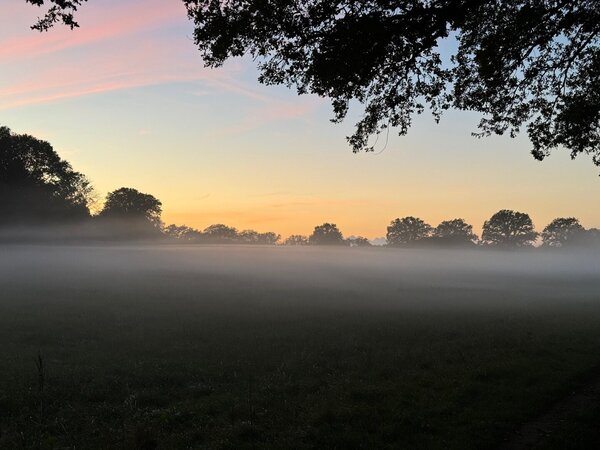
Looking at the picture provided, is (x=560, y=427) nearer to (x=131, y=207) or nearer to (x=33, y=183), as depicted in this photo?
(x=33, y=183)

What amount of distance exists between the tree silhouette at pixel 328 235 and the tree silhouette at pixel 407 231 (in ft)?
74.0

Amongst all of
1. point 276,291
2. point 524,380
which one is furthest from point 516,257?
point 524,380

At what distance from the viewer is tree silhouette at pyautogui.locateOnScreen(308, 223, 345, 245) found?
188750 mm

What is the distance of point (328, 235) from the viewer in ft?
622

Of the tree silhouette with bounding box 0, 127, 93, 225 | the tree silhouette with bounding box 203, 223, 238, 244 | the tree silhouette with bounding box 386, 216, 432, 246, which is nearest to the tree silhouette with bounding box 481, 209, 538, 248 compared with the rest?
the tree silhouette with bounding box 386, 216, 432, 246

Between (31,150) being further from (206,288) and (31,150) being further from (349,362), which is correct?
(349,362)

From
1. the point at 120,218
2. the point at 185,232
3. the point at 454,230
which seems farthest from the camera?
the point at 185,232

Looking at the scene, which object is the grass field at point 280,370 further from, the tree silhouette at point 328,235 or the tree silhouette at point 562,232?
the tree silhouette at point 328,235

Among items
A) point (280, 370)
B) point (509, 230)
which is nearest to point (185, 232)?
point (509, 230)

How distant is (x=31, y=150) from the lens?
7612 centimetres

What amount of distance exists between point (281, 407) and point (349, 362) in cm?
525

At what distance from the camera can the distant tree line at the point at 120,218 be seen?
71.3 metres

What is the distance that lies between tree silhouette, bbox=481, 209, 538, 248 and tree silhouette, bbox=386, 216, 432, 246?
28441 millimetres

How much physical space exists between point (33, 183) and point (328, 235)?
131424 mm
